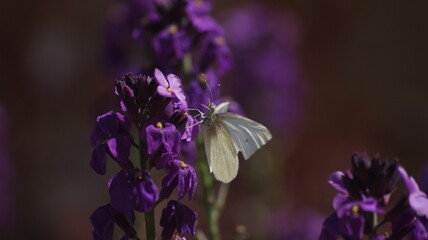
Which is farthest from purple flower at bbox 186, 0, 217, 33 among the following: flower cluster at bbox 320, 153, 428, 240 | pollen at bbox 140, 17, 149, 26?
flower cluster at bbox 320, 153, 428, 240

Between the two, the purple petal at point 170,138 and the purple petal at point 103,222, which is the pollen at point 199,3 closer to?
the purple petal at point 170,138

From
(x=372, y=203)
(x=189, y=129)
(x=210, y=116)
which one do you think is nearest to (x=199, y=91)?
(x=210, y=116)

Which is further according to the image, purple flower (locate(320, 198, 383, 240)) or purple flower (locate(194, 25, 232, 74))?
purple flower (locate(194, 25, 232, 74))

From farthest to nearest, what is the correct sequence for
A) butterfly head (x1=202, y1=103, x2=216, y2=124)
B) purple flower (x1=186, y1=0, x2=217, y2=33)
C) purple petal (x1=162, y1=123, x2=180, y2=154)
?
purple flower (x1=186, y1=0, x2=217, y2=33), butterfly head (x1=202, y1=103, x2=216, y2=124), purple petal (x1=162, y1=123, x2=180, y2=154)

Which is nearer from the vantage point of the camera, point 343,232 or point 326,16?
point 343,232

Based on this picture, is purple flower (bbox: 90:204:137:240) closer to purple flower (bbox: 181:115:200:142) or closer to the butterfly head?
purple flower (bbox: 181:115:200:142)

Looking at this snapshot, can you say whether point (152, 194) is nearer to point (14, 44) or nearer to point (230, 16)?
point (230, 16)

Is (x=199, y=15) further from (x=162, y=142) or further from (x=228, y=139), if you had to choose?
(x=162, y=142)

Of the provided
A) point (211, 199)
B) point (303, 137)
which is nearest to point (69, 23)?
point (303, 137)

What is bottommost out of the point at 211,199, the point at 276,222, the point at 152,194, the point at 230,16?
the point at 276,222
